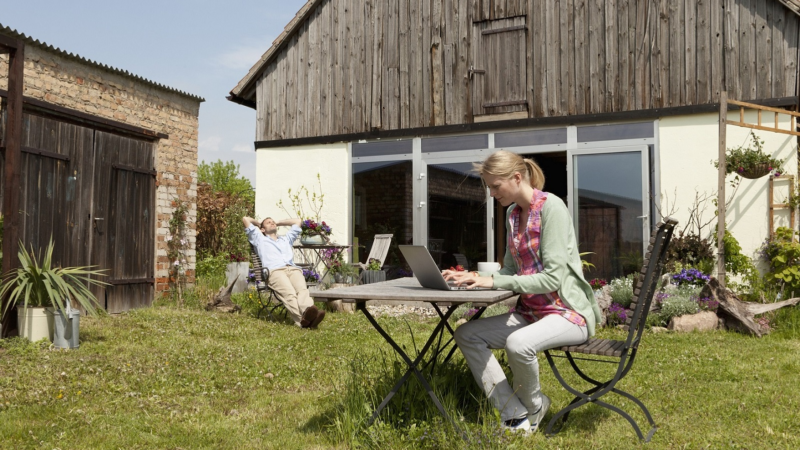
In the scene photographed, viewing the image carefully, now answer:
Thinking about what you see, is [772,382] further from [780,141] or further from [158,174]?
[158,174]

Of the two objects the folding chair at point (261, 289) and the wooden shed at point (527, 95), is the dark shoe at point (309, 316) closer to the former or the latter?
the folding chair at point (261, 289)

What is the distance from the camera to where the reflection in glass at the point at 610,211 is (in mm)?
8961

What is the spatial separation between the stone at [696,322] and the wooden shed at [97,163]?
634cm

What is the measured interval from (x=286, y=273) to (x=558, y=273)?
533 centimetres

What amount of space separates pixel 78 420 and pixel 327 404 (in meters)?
1.35

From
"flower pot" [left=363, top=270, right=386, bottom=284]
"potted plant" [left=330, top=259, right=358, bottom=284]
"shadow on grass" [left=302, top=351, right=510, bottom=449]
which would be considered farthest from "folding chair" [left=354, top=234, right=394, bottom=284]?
"shadow on grass" [left=302, top=351, right=510, bottom=449]

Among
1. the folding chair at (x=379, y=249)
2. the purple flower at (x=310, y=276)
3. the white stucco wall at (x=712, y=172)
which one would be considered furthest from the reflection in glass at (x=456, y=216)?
the white stucco wall at (x=712, y=172)

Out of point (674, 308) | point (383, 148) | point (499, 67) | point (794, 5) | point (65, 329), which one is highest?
point (794, 5)

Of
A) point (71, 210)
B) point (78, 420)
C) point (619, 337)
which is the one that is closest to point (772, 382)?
point (619, 337)

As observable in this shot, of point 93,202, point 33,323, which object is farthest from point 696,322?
point 93,202

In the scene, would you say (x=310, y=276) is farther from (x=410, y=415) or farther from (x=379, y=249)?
(x=410, y=415)

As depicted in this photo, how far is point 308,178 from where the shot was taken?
36.8ft

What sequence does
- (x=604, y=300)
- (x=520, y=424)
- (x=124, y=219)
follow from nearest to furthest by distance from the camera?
1. (x=520, y=424)
2. (x=604, y=300)
3. (x=124, y=219)

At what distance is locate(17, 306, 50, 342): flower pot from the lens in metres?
5.84
